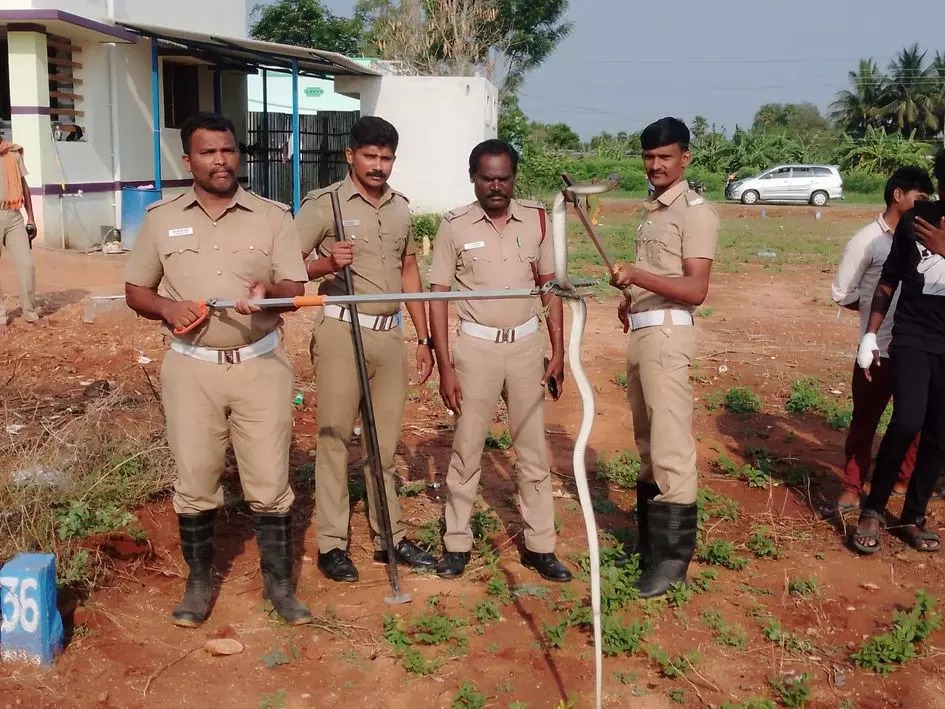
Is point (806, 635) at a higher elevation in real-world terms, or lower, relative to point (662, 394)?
lower

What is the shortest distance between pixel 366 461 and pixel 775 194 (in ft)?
101

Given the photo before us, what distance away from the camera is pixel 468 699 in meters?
3.46

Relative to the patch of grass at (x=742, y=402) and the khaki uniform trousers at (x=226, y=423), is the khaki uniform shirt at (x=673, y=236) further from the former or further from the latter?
the patch of grass at (x=742, y=402)

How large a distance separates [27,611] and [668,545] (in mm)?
2543

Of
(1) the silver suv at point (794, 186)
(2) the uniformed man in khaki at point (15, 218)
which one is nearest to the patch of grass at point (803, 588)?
(2) the uniformed man in khaki at point (15, 218)

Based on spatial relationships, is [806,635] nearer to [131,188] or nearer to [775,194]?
[131,188]

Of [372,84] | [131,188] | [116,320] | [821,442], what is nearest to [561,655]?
[821,442]

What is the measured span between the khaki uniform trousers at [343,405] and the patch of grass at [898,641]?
213cm

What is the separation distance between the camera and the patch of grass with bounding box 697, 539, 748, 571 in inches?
184

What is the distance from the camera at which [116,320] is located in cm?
935

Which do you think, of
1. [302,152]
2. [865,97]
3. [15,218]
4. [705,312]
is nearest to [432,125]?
[302,152]

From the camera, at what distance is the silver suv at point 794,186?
3259 centimetres

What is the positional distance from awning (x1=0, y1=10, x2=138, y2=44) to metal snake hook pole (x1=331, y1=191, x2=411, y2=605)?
9486 mm

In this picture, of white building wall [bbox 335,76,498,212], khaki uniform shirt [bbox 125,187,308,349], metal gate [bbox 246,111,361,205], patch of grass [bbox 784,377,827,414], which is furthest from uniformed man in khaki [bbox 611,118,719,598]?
metal gate [bbox 246,111,361,205]
